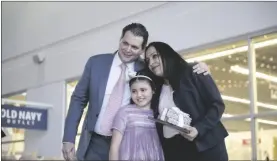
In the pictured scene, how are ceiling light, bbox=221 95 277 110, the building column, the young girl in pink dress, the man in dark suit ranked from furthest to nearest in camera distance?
the building column → ceiling light, bbox=221 95 277 110 → the man in dark suit → the young girl in pink dress

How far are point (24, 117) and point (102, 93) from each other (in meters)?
5.40

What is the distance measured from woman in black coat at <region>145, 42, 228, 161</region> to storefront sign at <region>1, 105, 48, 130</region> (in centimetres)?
503

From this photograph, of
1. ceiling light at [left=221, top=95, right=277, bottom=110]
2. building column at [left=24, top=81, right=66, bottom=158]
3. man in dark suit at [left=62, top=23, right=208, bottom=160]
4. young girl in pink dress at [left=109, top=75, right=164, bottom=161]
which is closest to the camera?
young girl in pink dress at [left=109, top=75, right=164, bottom=161]

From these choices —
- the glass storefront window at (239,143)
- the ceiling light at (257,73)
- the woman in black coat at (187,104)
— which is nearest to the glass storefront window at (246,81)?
the ceiling light at (257,73)

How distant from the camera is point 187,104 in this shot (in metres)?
1.86

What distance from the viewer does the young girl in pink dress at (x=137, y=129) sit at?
67.3 inches

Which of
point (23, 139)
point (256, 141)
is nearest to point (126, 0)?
point (256, 141)

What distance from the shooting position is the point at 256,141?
16.4ft

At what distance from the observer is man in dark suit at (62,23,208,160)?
1.84 meters

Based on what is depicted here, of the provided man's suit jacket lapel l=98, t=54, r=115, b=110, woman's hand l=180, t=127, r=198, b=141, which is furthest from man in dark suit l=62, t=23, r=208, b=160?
woman's hand l=180, t=127, r=198, b=141

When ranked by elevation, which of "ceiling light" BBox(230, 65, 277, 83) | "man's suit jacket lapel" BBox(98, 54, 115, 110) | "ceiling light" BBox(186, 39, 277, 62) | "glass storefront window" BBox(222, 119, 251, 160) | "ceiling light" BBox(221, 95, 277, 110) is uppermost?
"ceiling light" BBox(186, 39, 277, 62)

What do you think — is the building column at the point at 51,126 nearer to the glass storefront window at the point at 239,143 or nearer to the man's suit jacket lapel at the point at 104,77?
the glass storefront window at the point at 239,143

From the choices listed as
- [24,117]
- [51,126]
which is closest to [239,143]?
[51,126]

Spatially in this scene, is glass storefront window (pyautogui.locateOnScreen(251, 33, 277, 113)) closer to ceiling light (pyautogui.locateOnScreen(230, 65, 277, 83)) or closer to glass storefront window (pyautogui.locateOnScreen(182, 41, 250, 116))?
ceiling light (pyautogui.locateOnScreen(230, 65, 277, 83))
